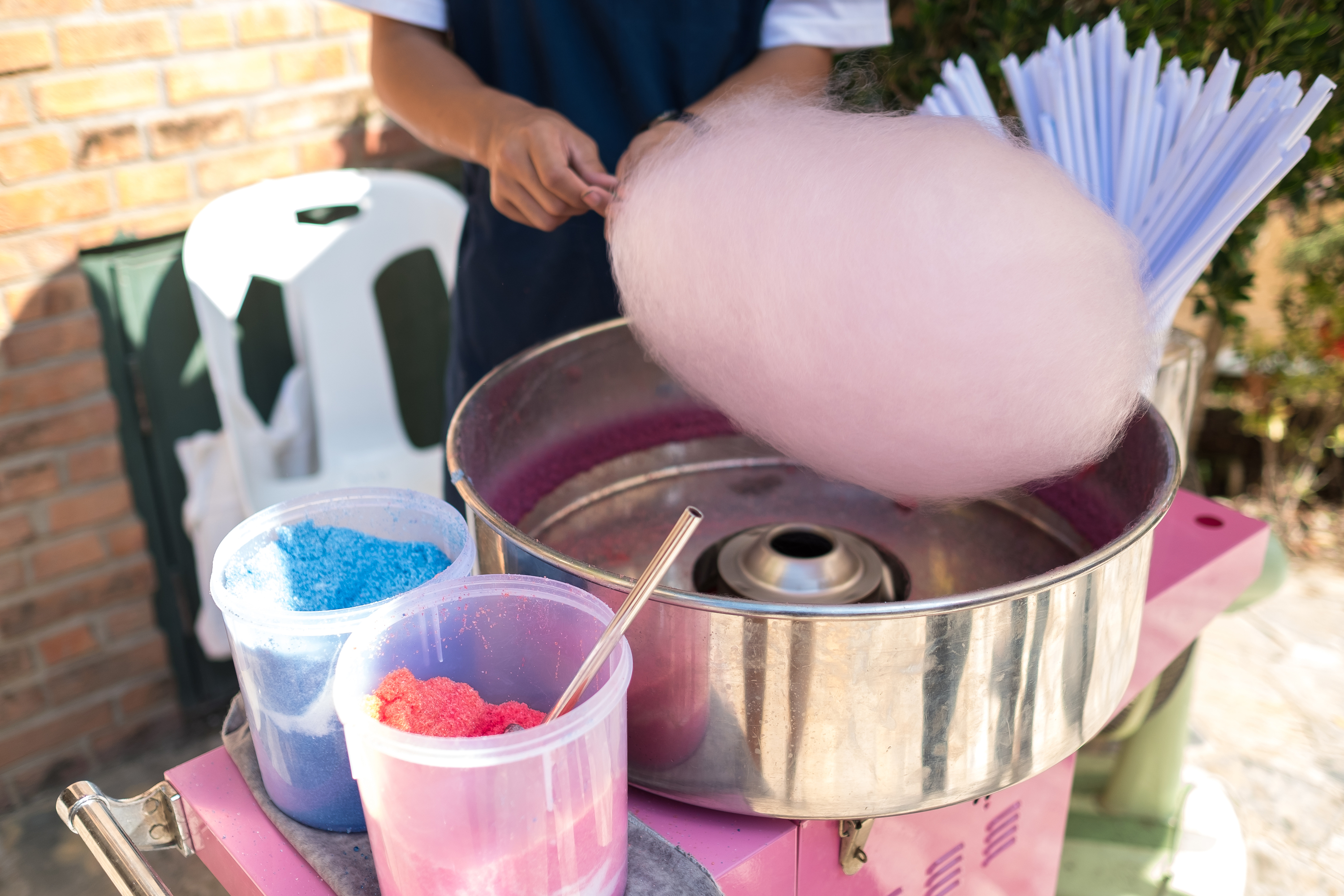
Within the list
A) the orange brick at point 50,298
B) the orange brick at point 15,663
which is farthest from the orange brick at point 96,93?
the orange brick at point 15,663

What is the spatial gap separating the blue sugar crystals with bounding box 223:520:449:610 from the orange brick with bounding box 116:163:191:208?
117 cm

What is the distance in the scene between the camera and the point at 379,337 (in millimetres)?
1712

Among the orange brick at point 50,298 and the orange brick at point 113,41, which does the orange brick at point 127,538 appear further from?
the orange brick at point 113,41

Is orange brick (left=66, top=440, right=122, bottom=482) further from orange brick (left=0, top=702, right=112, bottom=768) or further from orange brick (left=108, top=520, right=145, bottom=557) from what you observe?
orange brick (left=0, top=702, right=112, bottom=768)

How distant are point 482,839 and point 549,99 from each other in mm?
861

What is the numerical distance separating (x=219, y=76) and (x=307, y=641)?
4.44 feet

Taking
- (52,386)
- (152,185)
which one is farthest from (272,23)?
(52,386)

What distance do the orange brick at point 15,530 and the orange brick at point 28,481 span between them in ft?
0.09

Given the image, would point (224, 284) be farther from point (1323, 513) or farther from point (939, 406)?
point (1323, 513)

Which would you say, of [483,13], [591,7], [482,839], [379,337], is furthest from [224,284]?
[482,839]

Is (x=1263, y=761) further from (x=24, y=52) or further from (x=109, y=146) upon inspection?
(x=24, y=52)

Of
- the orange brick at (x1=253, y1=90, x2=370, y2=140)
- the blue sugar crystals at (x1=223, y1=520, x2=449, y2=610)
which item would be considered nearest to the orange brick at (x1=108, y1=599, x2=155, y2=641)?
the orange brick at (x1=253, y1=90, x2=370, y2=140)

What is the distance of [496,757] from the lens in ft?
1.50

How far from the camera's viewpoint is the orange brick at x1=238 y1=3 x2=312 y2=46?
1597 mm
